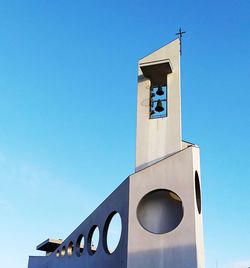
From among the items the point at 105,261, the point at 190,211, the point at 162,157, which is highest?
the point at 162,157

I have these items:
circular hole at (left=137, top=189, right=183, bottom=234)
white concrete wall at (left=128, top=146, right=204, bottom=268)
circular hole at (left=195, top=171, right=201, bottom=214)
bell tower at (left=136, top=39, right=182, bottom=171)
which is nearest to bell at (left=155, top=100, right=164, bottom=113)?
bell tower at (left=136, top=39, right=182, bottom=171)

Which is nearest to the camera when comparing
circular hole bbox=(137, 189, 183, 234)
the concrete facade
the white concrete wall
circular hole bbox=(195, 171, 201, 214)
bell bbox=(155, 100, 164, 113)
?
the white concrete wall

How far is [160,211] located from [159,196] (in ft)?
1.31

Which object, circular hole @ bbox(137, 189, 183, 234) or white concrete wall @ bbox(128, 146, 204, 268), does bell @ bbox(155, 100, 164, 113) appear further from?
circular hole @ bbox(137, 189, 183, 234)

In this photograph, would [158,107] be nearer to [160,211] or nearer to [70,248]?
[160,211]

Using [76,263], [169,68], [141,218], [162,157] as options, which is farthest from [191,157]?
[76,263]

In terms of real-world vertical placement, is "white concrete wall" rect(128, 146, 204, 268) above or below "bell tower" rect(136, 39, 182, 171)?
below

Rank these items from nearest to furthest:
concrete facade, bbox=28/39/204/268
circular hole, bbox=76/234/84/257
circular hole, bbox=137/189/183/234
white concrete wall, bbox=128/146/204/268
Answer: white concrete wall, bbox=128/146/204/268 < concrete facade, bbox=28/39/204/268 < circular hole, bbox=137/189/183/234 < circular hole, bbox=76/234/84/257

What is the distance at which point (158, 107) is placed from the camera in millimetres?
12477

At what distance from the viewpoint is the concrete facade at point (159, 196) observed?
33.3ft

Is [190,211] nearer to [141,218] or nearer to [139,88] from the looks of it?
[141,218]

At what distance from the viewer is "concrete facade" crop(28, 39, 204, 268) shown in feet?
33.3

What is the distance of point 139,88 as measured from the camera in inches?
509

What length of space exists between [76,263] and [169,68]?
7.86 meters
